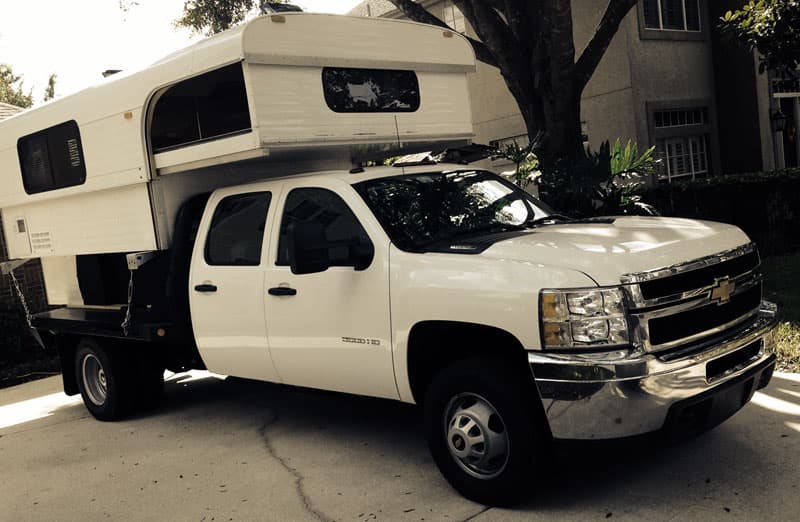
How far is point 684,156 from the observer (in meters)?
18.2

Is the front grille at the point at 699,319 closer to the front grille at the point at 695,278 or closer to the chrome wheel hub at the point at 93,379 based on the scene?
the front grille at the point at 695,278

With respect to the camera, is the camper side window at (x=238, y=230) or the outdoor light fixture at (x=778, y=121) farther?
the outdoor light fixture at (x=778, y=121)

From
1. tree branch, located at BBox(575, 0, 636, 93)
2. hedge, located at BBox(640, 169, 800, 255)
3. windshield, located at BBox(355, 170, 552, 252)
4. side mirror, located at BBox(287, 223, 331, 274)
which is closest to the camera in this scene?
side mirror, located at BBox(287, 223, 331, 274)

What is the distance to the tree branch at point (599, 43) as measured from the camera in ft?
36.8

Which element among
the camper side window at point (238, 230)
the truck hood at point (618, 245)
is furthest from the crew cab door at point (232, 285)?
the truck hood at point (618, 245)

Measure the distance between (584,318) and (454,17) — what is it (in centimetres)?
1624

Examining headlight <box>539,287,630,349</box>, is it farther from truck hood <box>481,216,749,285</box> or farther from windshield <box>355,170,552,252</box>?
windshield <box>355,170,552,252</box>

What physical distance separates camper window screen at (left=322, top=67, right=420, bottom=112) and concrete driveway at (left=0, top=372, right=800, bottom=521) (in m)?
2.15

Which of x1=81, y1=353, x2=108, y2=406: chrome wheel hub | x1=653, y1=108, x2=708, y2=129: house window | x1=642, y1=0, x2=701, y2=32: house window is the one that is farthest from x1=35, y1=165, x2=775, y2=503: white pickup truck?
x1=642, y1=0, x2=701, y2=32: house window

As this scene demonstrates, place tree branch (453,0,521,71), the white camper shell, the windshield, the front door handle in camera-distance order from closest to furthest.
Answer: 1. the windshield
2. the front door handle
3. the white camper shell
4. tree branch (453,0,521,71)

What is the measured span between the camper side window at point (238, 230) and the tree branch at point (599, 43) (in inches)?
251

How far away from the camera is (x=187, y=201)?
266 inches

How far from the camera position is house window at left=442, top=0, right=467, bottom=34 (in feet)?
62.3

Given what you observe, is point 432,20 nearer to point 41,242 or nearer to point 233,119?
point 41,242
